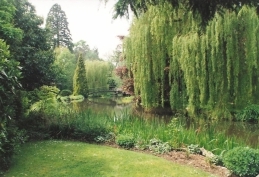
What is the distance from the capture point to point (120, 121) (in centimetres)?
944

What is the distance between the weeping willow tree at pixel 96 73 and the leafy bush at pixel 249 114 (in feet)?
82.2

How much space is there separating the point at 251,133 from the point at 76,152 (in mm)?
7338

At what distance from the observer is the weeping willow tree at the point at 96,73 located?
35.7 metres

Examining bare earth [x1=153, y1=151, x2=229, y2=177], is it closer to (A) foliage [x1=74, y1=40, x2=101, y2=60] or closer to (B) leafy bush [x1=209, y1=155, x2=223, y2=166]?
(B) leafy bush [x1=209, y1=155, x2=223, y2=166]

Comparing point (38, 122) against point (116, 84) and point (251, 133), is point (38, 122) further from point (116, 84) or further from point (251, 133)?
point (116, 84)

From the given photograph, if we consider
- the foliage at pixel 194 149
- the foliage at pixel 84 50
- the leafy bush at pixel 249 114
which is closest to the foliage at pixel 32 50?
the foliage at pixel 194 149

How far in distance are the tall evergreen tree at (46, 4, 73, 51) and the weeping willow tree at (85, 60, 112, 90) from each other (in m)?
17.7

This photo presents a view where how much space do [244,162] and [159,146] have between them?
2.30 meters

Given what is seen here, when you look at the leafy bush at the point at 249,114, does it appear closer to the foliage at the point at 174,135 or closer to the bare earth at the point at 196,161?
the foliage at the point at 174,135

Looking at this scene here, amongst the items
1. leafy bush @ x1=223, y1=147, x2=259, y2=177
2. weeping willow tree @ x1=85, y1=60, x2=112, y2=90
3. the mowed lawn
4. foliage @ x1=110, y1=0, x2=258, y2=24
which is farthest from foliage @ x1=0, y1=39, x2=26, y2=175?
weeping willow tree @ x1=85, y1=60, x2=112, y2=90

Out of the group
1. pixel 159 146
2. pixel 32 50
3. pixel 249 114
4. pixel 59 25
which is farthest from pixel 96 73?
pixel 159 146

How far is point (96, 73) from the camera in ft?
119

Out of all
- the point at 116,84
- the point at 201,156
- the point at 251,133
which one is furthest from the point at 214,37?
the point at 116,84

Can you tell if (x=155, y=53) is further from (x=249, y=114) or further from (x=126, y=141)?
(x=126, y=141)
